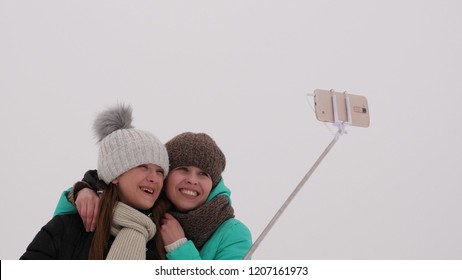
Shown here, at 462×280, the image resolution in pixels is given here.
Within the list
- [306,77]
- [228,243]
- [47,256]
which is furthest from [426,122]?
[47,256]

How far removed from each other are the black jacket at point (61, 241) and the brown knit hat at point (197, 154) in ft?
1.31

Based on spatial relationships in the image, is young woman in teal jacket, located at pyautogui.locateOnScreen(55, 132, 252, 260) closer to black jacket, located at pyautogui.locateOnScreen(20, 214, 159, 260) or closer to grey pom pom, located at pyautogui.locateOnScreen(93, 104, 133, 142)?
black jacket, located at pyautogui.locateOnScreen(20, 214, 159, 260)

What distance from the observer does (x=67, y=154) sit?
17.5 feet

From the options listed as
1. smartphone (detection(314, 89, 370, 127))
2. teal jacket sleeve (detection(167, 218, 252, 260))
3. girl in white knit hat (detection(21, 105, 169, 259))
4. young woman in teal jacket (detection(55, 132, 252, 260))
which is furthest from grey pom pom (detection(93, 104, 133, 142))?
smartphone (detection(314, 89, 370, 127))

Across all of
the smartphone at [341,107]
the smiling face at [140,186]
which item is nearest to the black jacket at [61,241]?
the smiling face at [140,186]

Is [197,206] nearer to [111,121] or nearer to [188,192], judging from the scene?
[188,192]

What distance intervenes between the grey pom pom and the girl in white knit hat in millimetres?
68

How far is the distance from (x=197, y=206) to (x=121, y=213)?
12.5 inches

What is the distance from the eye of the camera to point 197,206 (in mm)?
2215

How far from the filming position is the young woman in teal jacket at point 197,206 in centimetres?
208

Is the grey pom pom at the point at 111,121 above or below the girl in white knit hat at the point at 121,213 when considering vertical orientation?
above

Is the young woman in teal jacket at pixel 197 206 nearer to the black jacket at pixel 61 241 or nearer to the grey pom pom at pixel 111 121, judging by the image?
the black jacket at pixel 61 241

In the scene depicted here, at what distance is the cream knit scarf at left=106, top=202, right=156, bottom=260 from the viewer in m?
1.94

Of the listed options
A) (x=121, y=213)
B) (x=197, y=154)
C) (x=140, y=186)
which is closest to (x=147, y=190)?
(x=140, y=186)
